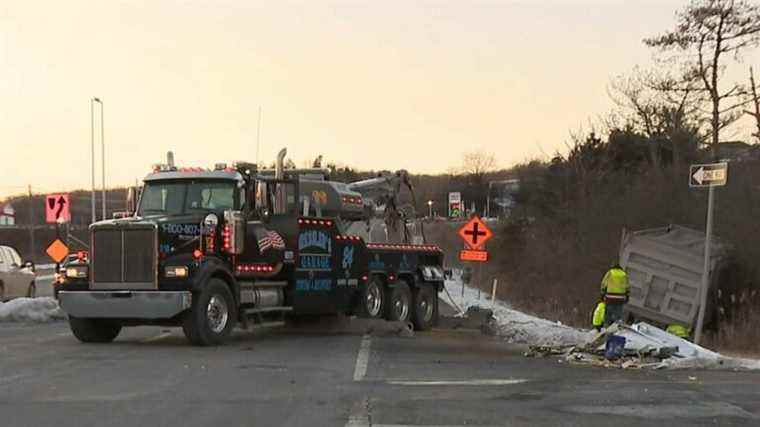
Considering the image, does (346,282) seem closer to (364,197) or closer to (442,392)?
(364,197)

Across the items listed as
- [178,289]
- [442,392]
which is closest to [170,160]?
[178,289]

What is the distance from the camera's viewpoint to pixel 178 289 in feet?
44.7

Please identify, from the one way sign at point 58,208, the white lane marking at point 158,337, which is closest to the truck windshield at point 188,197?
the white lane marking at point 158,337

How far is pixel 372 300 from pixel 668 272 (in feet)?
24.8

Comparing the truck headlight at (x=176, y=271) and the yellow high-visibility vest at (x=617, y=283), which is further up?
the truck headlight at (x=176, y=271)

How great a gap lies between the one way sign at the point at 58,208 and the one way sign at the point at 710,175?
1952cm

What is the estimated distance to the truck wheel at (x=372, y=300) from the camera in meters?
17.2

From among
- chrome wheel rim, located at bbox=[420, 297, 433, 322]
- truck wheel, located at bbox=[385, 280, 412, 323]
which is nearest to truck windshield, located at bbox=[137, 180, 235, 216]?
truck wheel, located at bbox=[385, 280, 412, 323]

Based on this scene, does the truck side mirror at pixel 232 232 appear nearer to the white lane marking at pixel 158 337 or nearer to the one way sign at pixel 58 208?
the white lane marking at pixel 158 337

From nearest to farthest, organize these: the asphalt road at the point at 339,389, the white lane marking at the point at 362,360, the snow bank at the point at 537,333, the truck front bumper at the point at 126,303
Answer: the asphalt road at the point at 339,389 → the white lane marking at the point at 362,360 → the truck front bumper at the point at 126,303 → the snow bank at the point at 537,333

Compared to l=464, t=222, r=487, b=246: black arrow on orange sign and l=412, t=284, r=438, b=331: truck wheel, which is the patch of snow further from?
l=464, t=222, r=487, b=246: black arrow on orange sign

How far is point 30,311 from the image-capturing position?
19219 millimetres

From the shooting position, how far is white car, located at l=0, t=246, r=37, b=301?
2416 centimetres

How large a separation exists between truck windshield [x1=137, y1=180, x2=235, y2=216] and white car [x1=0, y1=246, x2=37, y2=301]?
11.1 m
